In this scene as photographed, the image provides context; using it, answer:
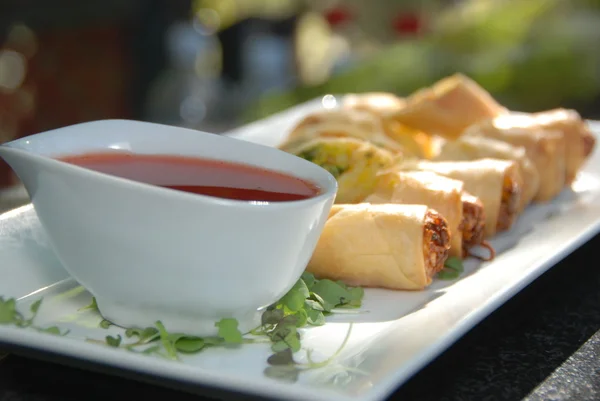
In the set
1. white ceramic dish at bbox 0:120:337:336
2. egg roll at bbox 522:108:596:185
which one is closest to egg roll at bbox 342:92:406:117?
egg roll at bbox 522:108:596:185

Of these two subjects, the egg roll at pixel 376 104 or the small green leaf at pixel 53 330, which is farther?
the egg roll at pixel 376 104

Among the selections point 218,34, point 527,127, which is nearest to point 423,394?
point 527,127

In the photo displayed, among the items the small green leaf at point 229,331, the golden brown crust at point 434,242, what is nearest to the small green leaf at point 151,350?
the small green leaf at point 229,331

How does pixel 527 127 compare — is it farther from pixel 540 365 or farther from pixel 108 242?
pixel 108 242

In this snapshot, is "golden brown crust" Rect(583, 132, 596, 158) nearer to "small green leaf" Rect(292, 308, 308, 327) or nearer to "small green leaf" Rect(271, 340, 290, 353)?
"small green leaf" Rect(292, 308, 308, 327)

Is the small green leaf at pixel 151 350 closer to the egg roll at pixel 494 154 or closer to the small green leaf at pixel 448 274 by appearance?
the small green leaf at pixel 448 274

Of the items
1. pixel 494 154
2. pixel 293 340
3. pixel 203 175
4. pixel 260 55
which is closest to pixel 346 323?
pixel 293 340
